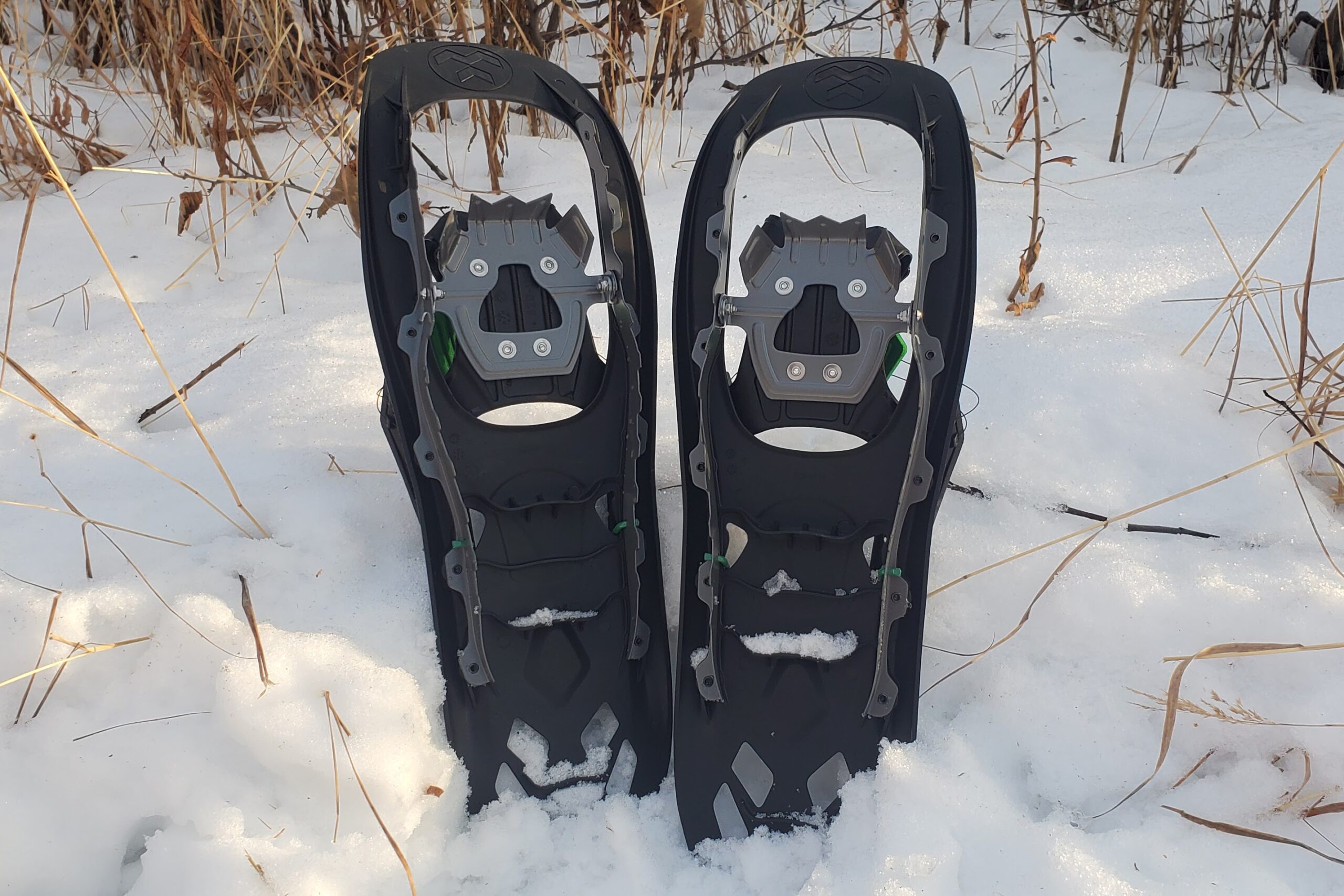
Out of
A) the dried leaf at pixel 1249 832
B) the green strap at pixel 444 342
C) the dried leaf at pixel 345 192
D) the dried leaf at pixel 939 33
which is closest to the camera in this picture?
the dried leaf at pixel 1249 832

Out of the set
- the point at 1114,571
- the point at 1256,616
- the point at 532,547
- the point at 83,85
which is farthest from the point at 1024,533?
the point at 83,85

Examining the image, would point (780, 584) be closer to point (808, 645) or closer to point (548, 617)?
point (808, 645)

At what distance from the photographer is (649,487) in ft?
4.52

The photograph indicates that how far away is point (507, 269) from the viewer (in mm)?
1331

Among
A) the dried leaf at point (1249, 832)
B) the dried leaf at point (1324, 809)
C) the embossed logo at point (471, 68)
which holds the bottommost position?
the dried leaf at point (1249, 832)

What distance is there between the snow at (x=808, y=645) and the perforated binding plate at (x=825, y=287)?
34 cm

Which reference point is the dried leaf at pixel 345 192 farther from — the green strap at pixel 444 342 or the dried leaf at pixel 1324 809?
the dried leaf at pixel 1324 809

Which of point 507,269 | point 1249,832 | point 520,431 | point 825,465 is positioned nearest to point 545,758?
point 520,431

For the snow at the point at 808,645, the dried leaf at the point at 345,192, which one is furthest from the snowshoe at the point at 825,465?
the dried leaf at the point at 345,192

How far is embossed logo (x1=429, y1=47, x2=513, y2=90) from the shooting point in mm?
1320

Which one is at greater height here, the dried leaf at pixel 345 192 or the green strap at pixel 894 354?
the dried leaf at pixel 345 192

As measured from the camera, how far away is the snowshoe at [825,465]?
125 centimetres

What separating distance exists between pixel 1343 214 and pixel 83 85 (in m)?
3.19

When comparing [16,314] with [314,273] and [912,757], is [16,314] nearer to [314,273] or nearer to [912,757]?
[314,273]
